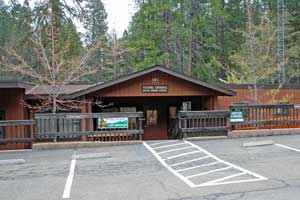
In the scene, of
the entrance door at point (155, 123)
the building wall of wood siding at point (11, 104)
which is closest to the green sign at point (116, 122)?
the building wall of wood siding at point (11, 104)

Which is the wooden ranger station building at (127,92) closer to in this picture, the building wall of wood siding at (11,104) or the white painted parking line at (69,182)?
the building wall of wood siding at (11,104)

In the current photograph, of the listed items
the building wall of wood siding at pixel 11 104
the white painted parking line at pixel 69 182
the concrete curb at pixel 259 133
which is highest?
the building wall of wood siding at pixel 11 104

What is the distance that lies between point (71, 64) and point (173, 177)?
12266 millimetres

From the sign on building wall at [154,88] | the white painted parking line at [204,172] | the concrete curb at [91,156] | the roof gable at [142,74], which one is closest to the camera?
the white painted parking line at [204,172]

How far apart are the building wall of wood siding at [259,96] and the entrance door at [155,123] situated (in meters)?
3.24

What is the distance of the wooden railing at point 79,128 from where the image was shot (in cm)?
1330

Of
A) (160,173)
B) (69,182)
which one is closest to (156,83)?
(160,173)

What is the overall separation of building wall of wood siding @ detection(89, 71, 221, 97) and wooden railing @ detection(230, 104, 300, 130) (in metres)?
2.20

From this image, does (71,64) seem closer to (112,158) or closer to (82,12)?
(82,12)

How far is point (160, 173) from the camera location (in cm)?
849

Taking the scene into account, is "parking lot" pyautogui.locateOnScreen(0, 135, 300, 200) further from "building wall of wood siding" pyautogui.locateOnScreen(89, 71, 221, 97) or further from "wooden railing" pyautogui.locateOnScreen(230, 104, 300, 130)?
"building wall of wood siding" pyautogui.locateOnScreen(89, 71, 221, 97)

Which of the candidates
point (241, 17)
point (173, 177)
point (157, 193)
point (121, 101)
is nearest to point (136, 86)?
point (121, 101)

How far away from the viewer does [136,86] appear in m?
16.6

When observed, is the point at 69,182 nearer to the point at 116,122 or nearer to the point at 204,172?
the point at 204,172
